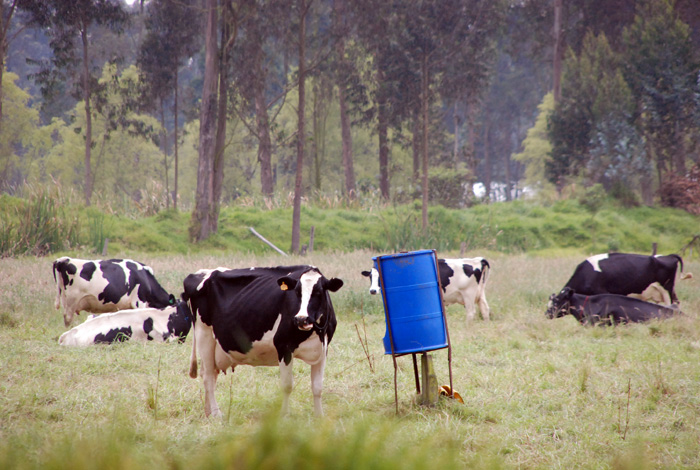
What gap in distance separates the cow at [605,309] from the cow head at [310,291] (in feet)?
19.6

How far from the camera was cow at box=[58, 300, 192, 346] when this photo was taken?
26.3 ft

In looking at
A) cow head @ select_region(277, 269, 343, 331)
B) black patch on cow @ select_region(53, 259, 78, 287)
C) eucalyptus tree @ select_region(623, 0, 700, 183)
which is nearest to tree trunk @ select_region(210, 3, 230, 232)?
black patch on cow @ select_region(53, 259, 78, 287)

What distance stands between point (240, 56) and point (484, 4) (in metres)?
10.4

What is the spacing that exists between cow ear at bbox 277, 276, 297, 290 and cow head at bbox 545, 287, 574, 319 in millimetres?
6502

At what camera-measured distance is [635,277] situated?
1108 cm

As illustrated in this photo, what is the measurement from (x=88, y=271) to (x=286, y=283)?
18.9 ft

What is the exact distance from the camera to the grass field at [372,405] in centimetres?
217

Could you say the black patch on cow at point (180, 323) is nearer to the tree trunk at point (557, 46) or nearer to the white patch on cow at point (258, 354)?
the white patch on cow at point (258, 354)

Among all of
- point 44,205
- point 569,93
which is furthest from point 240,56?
point 569,93

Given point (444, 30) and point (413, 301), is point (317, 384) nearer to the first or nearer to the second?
point (413, 301)

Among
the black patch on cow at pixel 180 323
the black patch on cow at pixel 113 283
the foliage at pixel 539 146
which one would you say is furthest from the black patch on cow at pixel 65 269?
the foliage at pixel 539 146

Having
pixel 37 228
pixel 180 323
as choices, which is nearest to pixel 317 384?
pixel 180 323

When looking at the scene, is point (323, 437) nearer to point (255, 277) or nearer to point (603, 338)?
point (255, 277)

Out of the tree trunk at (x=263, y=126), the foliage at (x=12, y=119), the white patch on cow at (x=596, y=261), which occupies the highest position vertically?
the foliage at (x=12, y=119)
